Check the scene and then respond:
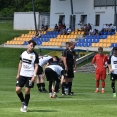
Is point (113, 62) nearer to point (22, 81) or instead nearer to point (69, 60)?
point (69, 60)

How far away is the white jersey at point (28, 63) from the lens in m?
14.1

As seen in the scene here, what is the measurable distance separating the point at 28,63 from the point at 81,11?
1942 inches

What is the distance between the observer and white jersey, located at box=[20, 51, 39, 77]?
46.4 ft

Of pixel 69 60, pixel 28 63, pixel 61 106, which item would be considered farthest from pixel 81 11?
pixel 28 63

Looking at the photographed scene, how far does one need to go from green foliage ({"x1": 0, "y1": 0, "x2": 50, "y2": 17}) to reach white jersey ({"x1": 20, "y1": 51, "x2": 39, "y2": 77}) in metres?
73.3

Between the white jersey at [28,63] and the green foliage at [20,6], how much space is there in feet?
241

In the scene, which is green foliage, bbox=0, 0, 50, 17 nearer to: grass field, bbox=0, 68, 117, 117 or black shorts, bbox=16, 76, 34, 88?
grass field, bbox=0, 68, 117, 117

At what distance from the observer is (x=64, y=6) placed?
6494 cm

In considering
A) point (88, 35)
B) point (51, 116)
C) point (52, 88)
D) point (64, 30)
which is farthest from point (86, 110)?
point (64, 30)

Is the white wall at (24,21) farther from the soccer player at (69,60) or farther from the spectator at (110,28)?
the soccer player at (69,60)

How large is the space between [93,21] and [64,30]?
418cm

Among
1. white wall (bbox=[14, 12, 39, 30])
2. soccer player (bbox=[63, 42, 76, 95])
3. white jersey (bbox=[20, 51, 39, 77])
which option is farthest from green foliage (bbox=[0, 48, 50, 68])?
Result: white jersey (bbox=[20, 51, 39, 77])

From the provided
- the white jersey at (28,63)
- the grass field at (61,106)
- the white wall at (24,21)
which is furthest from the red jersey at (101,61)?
the white wall at (24,21)

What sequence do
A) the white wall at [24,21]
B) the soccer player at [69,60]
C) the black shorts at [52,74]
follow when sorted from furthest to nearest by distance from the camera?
the white wall at [24,21] → the soccer player at [69,60] → the black shorts at [52,74]
